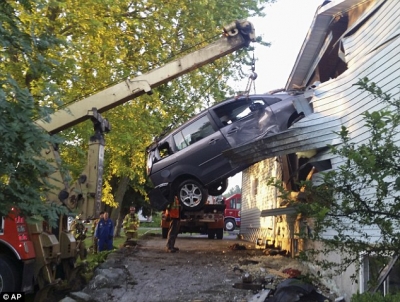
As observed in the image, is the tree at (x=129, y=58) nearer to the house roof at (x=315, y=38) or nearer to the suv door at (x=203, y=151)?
the suv door at (x=203, y=151)

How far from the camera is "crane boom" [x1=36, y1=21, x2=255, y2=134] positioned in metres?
11.1

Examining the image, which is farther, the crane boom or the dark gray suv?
the dark gray suv

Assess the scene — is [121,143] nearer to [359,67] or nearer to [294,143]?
[294,143]

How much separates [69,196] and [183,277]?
3.05 meters

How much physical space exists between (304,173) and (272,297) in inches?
217

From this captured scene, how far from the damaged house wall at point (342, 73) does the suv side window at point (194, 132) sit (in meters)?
1.95

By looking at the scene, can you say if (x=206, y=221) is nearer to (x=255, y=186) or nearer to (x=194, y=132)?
(x=255, y=186)

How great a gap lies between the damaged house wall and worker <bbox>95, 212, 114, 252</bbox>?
224 inches

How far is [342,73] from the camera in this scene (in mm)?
11266

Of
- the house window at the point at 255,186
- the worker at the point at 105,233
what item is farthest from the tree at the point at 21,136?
the house window at the point at 255,186

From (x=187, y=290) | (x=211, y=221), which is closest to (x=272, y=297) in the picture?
(x=187, y=290)

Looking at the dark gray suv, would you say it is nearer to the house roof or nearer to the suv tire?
the suv tire

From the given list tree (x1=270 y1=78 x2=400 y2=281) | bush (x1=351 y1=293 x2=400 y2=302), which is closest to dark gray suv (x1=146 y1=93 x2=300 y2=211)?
bush (x1=351 y1=293 x2=400 y2=302)

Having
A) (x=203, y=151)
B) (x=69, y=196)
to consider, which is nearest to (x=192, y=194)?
(x=203, y=151)
